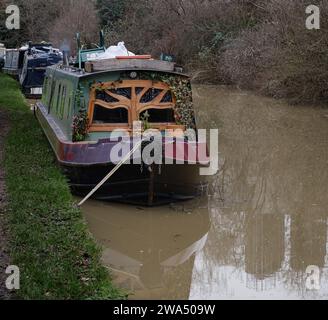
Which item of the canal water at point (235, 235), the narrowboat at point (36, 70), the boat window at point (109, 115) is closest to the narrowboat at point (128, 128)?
the boat window at point (109, 115)

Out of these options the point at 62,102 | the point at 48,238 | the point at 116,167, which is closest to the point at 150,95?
the point at 116,167

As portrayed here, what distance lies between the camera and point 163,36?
31.2 metres

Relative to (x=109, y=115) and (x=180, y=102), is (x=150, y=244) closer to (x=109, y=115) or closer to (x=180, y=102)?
(x=109, y=115)

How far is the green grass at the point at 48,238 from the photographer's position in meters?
5.06

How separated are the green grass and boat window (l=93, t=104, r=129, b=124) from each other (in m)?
1.06

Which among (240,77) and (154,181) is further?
(240,77)

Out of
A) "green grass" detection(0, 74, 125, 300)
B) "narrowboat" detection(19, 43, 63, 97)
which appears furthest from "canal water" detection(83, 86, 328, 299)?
"narrowboat" detection(19, 43, 63, 97)

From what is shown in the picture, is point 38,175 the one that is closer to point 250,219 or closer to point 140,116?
point 140,116

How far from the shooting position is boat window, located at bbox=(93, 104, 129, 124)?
920 centimetres

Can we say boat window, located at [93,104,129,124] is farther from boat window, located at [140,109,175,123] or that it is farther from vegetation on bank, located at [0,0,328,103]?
vegetation on bank, located at [0,0,328,103]

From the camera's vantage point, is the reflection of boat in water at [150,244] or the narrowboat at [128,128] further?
the narrowboat at [128,128]

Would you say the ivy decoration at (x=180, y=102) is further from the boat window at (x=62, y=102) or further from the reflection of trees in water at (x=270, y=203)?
the boat window at (x=62, y=102)
